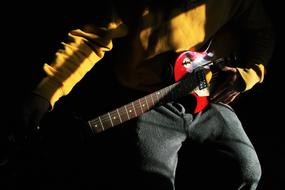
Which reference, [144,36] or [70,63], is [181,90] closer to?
[144,36]

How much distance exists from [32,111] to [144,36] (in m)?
0.58

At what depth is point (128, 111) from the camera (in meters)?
1.60

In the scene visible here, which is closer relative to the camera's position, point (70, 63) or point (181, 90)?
point (70, 63)

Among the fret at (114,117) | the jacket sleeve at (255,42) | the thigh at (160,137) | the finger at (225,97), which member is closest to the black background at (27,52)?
the fret at (114,117)

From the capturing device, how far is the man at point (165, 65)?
1463 mm

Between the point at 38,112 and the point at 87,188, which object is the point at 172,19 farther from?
the point at 87,188

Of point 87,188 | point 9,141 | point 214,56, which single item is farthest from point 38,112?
point 214,56

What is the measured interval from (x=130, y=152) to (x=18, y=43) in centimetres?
78

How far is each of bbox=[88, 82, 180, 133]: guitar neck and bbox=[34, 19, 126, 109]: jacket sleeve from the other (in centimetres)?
19

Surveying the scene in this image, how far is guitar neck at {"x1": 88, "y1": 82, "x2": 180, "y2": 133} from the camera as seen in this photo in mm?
1525

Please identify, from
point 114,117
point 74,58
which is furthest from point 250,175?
point 74,58

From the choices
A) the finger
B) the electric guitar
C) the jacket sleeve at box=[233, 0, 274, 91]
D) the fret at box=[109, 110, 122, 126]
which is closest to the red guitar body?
the electric guitar

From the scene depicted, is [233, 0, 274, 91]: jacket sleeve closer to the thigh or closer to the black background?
the thigh

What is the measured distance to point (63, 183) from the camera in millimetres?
2033
